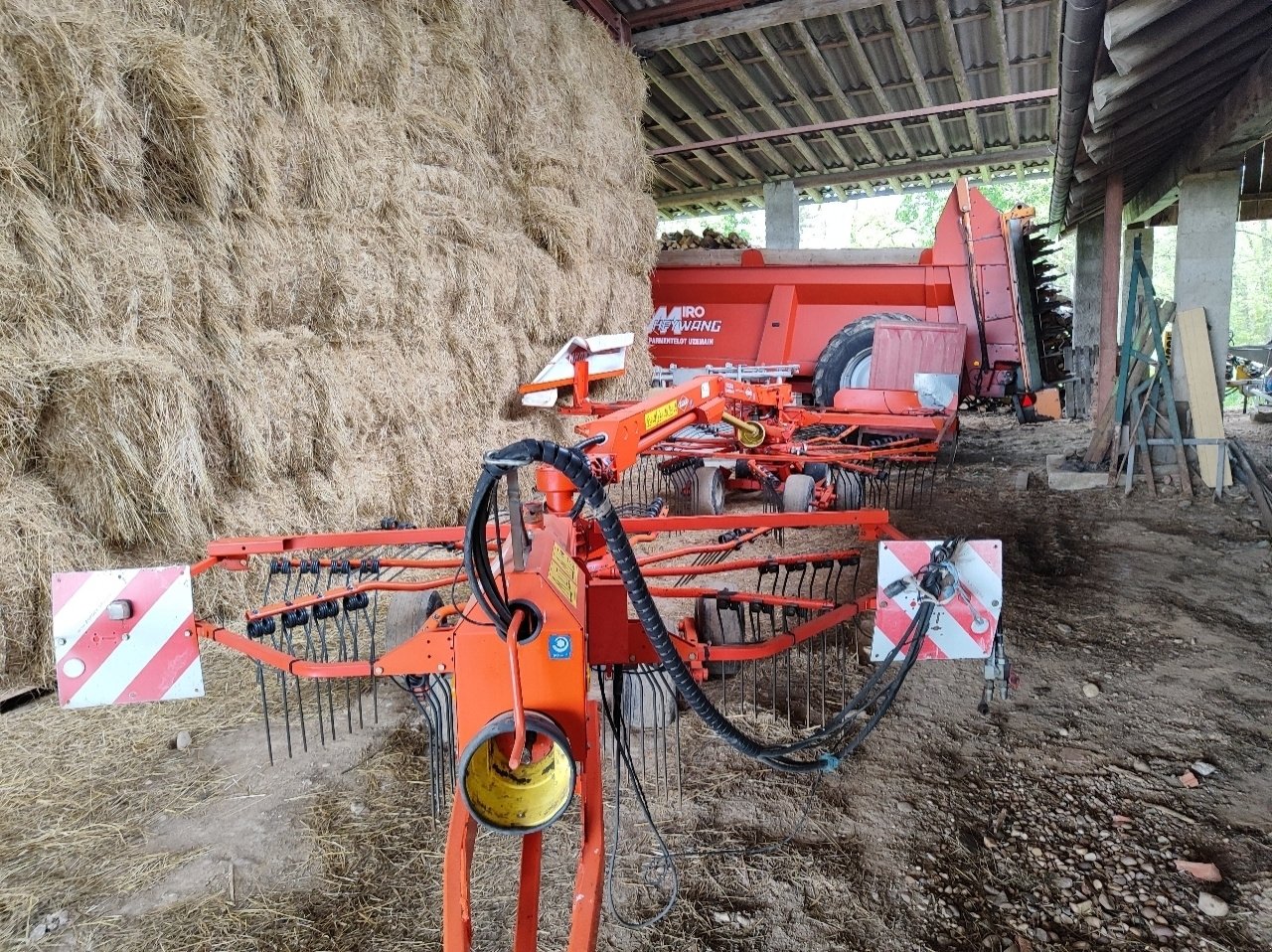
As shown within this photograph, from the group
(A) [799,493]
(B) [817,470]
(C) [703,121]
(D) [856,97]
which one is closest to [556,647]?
(A) [799,493]

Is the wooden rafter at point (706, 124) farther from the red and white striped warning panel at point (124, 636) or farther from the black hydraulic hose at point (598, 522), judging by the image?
the black hydraulic hose at point (598, 522)

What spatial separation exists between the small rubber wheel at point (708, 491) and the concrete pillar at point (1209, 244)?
160 inches

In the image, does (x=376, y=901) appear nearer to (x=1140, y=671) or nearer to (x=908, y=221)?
(x=1140, y=671)

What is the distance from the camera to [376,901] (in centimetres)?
196

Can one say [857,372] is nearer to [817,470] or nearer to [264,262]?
[817,470]

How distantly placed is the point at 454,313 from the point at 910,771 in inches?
165

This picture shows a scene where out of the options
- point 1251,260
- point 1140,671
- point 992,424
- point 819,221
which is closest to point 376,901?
point 1140,671

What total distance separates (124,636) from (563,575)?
119 cm

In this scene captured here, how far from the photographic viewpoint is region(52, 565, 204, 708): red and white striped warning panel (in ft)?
6.08

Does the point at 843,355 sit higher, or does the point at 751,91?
the point at 751,91

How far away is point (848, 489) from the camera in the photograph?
556 cm

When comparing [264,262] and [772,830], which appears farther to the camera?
[264,262]

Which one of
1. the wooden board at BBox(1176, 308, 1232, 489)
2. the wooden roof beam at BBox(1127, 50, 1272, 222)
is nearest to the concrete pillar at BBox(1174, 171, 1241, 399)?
the wooden roof beam at BBox(1127, 50, 1272, 222)

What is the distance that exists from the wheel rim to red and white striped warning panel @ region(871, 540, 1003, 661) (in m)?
6.10
